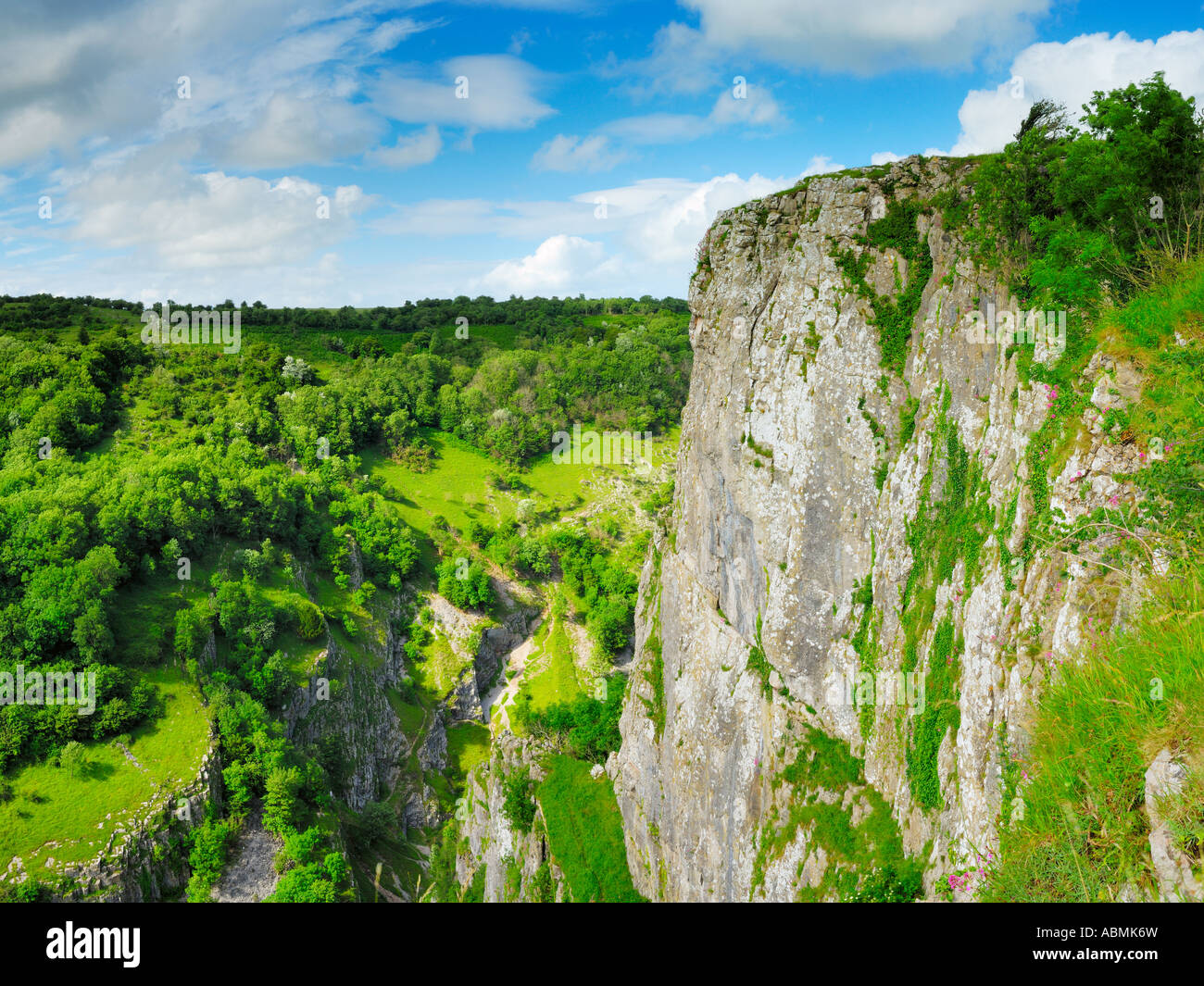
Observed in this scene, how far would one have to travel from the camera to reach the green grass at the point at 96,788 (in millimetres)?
29500

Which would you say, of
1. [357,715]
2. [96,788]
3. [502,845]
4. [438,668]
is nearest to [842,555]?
[502,845]

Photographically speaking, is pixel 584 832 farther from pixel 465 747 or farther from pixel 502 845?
pixel 465 747

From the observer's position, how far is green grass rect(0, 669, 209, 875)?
1161 inches

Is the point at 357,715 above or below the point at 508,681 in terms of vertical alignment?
above

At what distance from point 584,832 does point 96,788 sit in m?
23.8

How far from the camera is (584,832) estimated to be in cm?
3203

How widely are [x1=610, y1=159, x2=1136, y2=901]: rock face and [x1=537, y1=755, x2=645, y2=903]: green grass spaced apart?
110 centimetres

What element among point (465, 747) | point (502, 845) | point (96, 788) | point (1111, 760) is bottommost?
point (465, 747)

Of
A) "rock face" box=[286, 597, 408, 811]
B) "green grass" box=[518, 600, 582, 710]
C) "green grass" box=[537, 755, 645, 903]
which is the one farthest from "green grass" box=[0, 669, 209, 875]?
"green grass" box=[518, 600, 582, 710]

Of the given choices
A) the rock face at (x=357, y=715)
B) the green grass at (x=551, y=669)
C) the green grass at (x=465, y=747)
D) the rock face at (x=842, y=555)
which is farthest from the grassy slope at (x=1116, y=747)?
the green grass at (x=465, y=747)

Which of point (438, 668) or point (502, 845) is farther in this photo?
point (438, 668)

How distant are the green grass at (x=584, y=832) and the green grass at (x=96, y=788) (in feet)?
61.7
